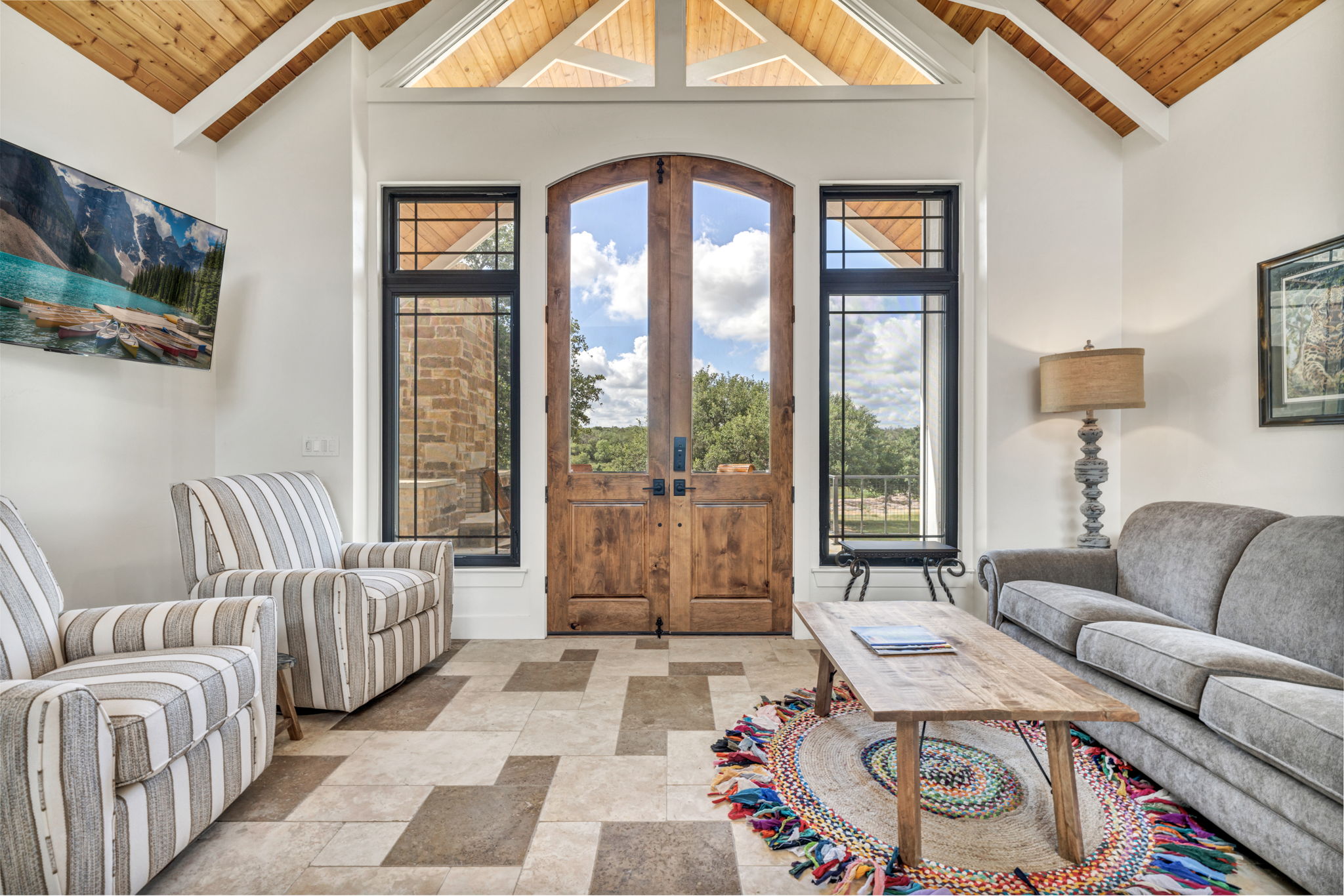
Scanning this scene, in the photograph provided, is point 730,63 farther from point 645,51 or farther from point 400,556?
point 400,556

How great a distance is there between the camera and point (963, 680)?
1772 millimetres

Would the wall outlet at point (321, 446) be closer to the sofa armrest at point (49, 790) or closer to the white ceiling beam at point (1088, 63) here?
the sofa armrest at point (49, 790)

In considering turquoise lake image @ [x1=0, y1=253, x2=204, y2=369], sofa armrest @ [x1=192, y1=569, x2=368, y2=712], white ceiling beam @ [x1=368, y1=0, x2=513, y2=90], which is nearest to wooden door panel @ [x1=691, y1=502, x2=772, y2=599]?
sofa armrest @ [x1=192, y1=569, x2=368, y2=712]

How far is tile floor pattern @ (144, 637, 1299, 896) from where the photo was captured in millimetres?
1603

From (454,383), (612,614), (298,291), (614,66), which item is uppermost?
(614,66)

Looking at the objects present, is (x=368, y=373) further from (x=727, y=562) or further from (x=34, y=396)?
(x=727, y=562)

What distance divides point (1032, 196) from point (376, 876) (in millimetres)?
4212

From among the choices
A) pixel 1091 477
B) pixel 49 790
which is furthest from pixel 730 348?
pixel 49 790

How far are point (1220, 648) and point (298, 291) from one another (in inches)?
172

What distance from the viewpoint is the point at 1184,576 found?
2.54 metres

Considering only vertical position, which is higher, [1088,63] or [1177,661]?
[1088,63]

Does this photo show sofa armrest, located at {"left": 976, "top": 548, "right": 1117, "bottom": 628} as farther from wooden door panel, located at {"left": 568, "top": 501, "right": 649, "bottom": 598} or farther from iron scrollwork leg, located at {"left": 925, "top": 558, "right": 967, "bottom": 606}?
wooden door panel, located at {"left": 568, "top": 501, "right": 649, "bottom": 598}

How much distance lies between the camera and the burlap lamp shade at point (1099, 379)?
118 inches

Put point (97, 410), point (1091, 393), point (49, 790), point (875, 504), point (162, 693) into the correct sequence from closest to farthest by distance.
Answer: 1. point (49, 790)
2. point (162, 693)
3. point (97, 410)
4. point (1091, 393)
5. point (875, 504)
